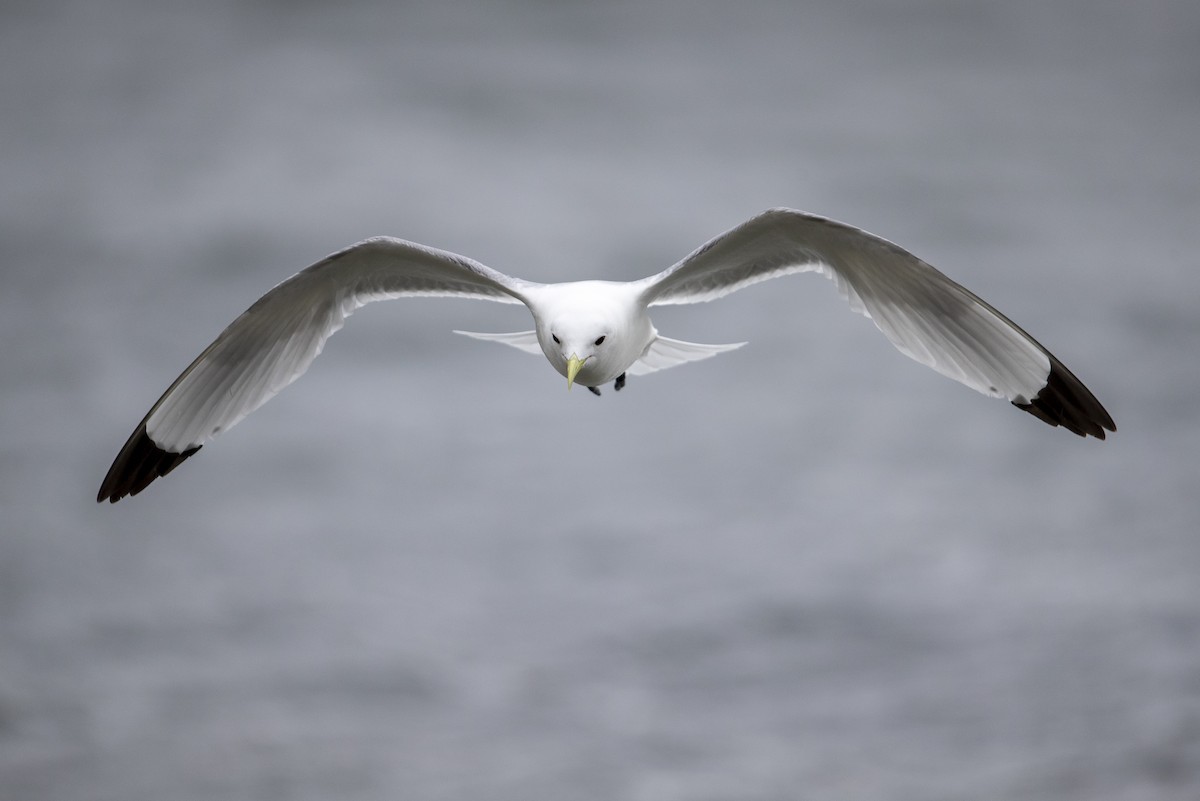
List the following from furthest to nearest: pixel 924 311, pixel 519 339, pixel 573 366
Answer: pixel 519 339, pixel 924 311, pixel 573 366

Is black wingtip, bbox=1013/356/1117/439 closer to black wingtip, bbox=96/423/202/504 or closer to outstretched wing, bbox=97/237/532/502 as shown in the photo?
outstretched wing, bbox=97/237/532/502

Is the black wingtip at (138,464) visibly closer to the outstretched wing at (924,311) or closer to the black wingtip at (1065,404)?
the outstretched wing at (924,311)

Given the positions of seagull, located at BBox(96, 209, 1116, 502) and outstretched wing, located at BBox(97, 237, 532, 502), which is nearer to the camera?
seagull, located at BBox(96, 209, 1116, 502)

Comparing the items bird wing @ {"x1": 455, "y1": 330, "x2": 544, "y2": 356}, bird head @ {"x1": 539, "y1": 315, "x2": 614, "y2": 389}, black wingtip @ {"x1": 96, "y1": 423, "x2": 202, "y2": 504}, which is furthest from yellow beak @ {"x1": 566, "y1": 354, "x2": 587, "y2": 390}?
black wingtip @ {"x1": 96, "y1": 423, "x2": 202, "y2": 504}

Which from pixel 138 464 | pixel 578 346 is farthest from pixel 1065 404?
pixel 138 464

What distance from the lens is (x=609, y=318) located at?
560 cm

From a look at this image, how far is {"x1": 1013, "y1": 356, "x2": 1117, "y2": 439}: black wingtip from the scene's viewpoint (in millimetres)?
5633

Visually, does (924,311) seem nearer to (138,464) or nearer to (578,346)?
(578,346)

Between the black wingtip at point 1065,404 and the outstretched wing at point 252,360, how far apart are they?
217 centimetres

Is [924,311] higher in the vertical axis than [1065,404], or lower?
higher

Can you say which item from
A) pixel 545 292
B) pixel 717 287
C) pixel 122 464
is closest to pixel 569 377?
pixel 545 292

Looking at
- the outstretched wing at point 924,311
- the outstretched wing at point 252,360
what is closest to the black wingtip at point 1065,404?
the outstretched wing at point 924,311

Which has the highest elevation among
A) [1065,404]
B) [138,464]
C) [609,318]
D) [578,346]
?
[609,318]

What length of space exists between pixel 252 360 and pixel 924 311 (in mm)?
2813
